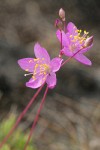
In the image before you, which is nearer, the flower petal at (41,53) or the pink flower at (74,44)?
the pink flower at (74,44)

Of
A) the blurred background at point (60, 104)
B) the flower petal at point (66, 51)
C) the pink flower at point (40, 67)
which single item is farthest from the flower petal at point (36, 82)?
the blurred background at point (60, 104)

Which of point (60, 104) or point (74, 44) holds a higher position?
point (74, 44)

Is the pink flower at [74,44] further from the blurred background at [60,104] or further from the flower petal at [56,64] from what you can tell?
the blurred background at [60,104]

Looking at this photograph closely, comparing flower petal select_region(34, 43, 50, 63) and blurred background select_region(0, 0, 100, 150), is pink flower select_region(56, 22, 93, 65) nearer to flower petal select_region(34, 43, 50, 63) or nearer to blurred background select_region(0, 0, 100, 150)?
flower petal select_region(34, 43, 50, 63)

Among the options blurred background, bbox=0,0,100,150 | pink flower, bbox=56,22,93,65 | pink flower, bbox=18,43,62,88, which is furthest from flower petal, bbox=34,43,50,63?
blurred background, bbox=0,0,100,150

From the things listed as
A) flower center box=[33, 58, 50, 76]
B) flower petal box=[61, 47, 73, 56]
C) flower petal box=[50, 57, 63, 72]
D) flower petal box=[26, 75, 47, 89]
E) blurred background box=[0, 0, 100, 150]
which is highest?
flower petal box=[61, 47, 73, 56]

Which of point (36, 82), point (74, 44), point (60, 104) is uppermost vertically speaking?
point (74, 44)

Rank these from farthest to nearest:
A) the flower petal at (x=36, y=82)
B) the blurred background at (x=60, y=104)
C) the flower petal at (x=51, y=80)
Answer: the blurred background at (x=60, y=104) → the flower petal at (x=36, y=82) → the flower petal at (x=51, y=80)

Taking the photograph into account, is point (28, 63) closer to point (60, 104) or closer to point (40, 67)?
point (40, 67)

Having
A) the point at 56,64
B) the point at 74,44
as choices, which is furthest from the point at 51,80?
the point at 74,44
